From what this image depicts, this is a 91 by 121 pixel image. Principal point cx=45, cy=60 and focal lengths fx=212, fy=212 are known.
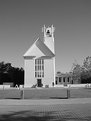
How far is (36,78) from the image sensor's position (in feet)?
199

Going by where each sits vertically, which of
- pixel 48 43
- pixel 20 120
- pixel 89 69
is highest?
pixel 48 43

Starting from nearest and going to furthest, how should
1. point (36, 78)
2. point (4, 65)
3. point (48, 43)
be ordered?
point (36, 78), point (48, 43), point (4, 65)

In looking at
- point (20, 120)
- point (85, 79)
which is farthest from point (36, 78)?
point (20, 120)

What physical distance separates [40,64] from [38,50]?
4367 mm

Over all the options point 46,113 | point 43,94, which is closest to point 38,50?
point 43,94

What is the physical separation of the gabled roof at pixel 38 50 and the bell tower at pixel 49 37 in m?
2.22

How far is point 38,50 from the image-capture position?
63438 mm

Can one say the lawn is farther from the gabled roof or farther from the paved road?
the gabled roof

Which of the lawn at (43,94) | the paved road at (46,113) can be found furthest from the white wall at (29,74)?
the paved road at (46,113)

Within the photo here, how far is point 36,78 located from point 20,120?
51070mm

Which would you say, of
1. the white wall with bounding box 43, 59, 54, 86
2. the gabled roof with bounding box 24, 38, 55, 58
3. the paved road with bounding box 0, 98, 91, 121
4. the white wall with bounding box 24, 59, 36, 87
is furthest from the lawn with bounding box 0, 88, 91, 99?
the gabled roof with bounding box 24, 38, 55, 58

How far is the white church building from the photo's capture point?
6038 centimetres

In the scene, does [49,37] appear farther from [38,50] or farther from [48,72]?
[48,72]

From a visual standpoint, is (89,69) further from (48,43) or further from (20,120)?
(20,120)
